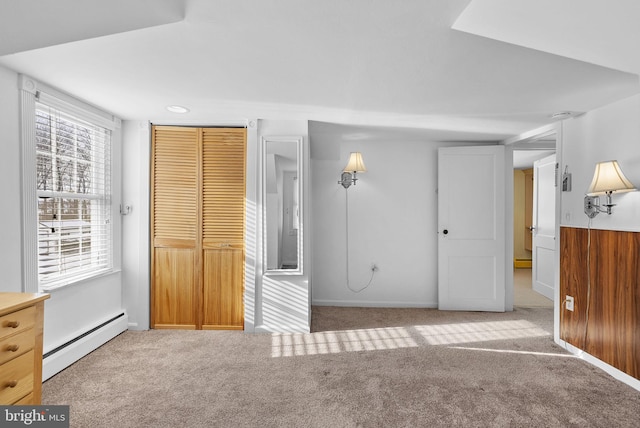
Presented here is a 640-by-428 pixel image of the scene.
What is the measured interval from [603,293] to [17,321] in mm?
4049

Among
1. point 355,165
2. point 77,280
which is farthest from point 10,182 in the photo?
point 355,165

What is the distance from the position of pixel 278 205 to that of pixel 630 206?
119 inches

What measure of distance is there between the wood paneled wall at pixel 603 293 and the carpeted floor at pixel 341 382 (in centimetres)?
21

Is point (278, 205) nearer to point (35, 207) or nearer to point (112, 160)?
point (112, 160)

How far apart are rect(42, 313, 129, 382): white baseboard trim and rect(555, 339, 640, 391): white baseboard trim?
14.6ft

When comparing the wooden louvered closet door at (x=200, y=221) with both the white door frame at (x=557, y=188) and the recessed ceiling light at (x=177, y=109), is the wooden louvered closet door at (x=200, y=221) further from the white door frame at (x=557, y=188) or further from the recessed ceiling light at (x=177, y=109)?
the white door frame at (x=557, y=188)

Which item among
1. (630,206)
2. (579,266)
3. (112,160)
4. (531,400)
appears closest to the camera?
(531,400)

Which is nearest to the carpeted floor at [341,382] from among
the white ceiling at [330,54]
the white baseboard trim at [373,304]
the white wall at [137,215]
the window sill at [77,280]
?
the white wall at [137,215]

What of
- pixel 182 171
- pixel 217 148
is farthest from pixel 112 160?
pixel 217 148

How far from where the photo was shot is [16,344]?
1.69m

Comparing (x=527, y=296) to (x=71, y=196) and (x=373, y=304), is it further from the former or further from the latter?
(x=71, y=196)

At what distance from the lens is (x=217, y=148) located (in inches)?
149

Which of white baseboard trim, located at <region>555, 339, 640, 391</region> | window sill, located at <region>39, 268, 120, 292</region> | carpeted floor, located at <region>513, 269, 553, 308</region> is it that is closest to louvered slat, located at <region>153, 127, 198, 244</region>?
window sill, located at <region>39, 268, 120, 292</region>

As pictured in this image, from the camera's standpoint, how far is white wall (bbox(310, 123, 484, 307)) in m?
4.77
